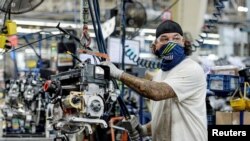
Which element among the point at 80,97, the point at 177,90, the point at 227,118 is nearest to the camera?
the point at 80,97

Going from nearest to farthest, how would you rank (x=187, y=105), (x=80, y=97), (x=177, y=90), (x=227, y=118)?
1. (x=80, y=97)
2. (x=177, y=90)
3. (x=187, y=105)
4. (x=227, y=118)

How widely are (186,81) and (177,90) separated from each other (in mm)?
92

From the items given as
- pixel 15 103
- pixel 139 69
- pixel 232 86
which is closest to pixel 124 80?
pixel 232 86

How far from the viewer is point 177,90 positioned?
9.14ft

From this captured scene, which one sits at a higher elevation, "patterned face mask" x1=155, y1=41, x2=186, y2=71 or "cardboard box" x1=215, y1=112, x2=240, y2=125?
"patterned face mask" x1=155, y1=41, x2=186, y2=71

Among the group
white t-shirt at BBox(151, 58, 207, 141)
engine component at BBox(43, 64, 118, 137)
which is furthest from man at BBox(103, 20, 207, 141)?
engine component at BBox(43, 64, 118, 137)

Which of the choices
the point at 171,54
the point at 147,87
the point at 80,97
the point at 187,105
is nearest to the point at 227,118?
the point at 187,105

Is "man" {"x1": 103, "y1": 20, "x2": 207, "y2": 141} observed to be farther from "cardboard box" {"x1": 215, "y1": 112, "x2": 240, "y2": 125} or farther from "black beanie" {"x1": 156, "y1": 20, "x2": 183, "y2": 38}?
"cardboard box" {"x1": 215, "y1": 112, "x2": 240, "y2": 125}

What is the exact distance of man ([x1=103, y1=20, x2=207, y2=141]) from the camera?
109 inches

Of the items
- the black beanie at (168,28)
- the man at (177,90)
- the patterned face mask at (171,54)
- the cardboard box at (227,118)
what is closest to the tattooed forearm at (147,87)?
the man at (177,90)

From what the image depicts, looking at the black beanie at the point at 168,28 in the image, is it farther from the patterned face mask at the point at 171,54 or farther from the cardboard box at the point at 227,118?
the cardboard box at the point at 227,118

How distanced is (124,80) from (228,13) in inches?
527

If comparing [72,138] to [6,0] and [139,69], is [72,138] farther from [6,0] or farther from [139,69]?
[139,69]

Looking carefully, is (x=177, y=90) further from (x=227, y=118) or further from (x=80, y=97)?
(x=227, y=118)
